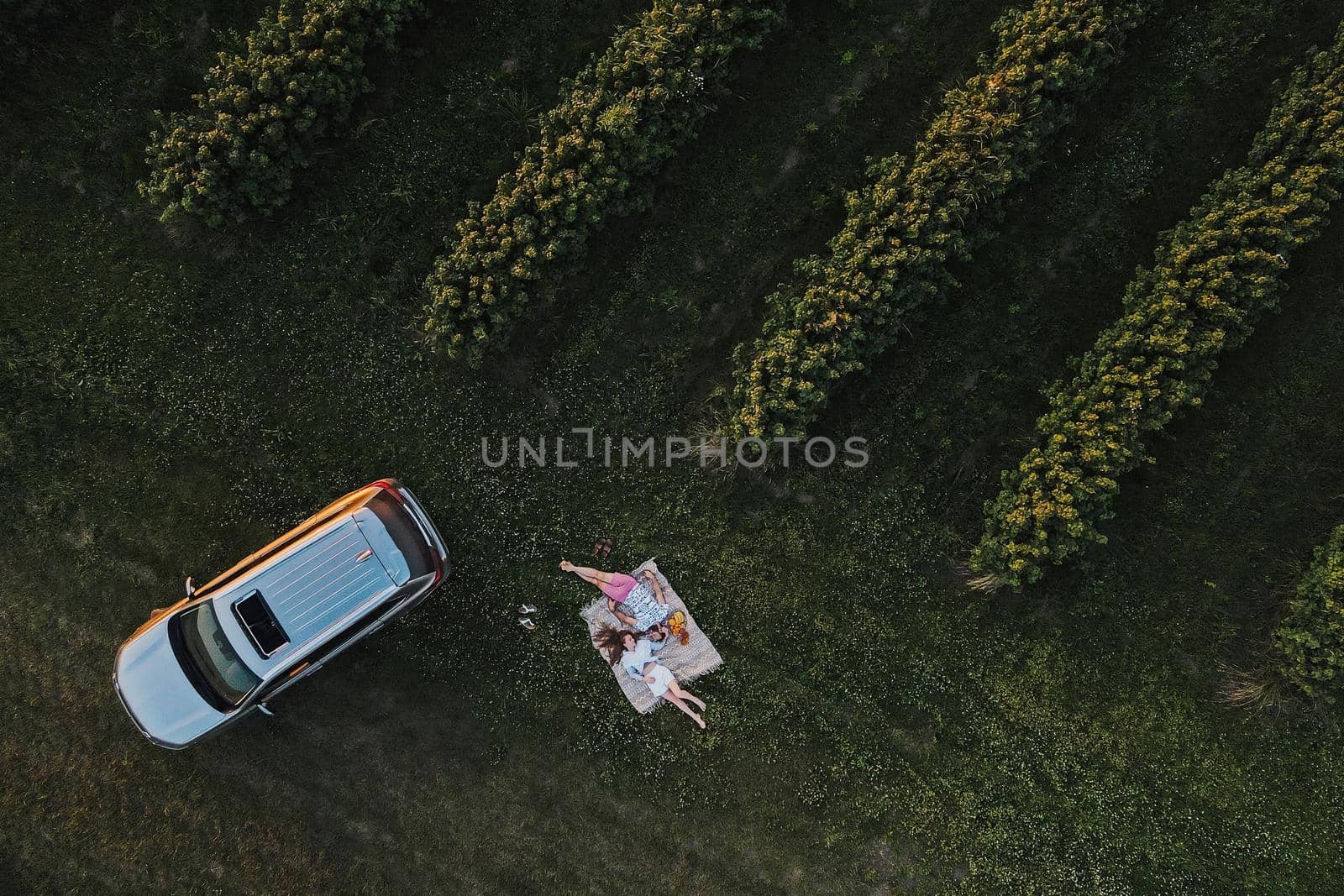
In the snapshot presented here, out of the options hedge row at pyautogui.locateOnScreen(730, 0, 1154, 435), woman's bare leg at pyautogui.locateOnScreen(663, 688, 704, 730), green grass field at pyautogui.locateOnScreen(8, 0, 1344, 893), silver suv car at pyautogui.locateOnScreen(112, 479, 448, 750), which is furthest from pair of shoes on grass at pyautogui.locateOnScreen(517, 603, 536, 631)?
hedge row at pyautogui.locateOnScreen(730, 0, 1154, 435)

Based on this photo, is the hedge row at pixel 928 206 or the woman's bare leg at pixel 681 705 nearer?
the hedge row at pixel 928 206

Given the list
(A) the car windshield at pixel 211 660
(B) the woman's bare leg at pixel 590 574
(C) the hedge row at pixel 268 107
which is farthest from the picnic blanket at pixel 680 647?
(C) the hedge row at pixel 268 107

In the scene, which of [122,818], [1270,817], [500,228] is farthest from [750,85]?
[122,818]

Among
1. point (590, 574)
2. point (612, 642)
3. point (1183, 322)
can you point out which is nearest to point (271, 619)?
point (590, 574)

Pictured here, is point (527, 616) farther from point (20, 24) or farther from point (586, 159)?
point (20, 24)

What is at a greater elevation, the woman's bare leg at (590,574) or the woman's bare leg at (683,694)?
the woman's bare leg at (590,574)

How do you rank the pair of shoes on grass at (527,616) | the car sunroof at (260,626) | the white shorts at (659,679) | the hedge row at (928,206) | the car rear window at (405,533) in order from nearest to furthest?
1. the car sunroof at (260,626)
2. the hedge row at (928,206)
3. the car rear window at (405,533)
4. the white shorts at (659,679)
5. the pair of shoes on grass at (527,616)

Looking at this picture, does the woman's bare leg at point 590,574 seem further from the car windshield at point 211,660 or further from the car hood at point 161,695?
the car hood at point 161,695
